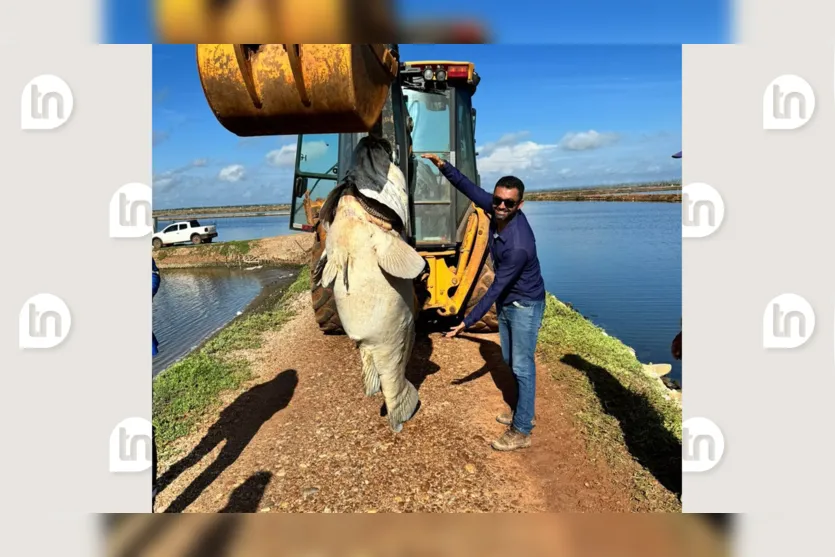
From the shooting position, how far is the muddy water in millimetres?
9719

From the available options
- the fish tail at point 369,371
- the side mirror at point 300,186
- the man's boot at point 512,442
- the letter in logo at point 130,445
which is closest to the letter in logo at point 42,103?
the letter in logo at point 130,445

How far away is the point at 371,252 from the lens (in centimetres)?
288

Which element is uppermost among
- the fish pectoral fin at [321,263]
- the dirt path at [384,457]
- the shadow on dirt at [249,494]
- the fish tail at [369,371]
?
the fish pectoral fin at [321,263]

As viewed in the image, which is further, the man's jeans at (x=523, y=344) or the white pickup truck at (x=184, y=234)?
the white pickup truck at (x=184, y=234)

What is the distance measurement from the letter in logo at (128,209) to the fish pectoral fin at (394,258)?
1407 mm

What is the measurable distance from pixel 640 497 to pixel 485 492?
920 millimetres

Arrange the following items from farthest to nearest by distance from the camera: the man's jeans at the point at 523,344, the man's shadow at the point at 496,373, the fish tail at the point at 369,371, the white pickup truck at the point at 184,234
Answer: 1. the white pickup truck at the point at 184,234
2. the man's shadow at the point at 496,373
3. the man's jeans at the point at 523,344
4. the fish tail at the point at 369,371

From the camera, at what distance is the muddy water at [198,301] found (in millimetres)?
9719

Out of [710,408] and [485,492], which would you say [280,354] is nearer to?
[485,492]

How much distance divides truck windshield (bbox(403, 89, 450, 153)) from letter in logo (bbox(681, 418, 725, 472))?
4330 mm

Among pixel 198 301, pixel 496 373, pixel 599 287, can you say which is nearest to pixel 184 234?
pixel 198 301

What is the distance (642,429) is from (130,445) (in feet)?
11.6

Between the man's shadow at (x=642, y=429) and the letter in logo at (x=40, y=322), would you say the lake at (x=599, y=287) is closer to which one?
the man's shadow at (x=642, y=429)

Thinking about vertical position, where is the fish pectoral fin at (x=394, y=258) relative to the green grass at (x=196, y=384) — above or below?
above
